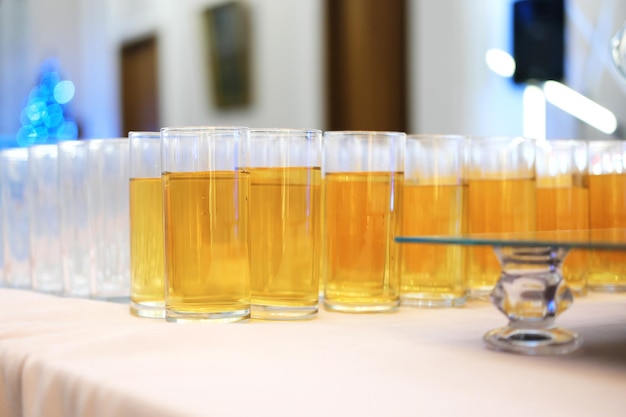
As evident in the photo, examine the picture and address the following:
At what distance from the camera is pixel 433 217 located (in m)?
1.06

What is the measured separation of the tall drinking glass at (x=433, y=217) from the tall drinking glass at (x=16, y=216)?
1.82 ft

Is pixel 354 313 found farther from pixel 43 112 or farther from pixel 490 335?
pixel 43 112

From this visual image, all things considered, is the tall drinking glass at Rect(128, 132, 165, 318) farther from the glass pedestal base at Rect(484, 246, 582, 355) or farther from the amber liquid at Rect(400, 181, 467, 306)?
the glass pedestal base at Rect(484, 246, 582, 355)

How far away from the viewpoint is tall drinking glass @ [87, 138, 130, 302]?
107cm

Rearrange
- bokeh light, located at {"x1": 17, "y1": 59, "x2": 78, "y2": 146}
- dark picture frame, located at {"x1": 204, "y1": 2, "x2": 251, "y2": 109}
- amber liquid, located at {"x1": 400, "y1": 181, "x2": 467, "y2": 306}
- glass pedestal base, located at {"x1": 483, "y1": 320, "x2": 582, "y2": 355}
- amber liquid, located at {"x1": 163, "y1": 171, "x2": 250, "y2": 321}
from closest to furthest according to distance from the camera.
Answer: glass pedestal base, located at {"x1": 483, "y1": 320, "x2": 582, "y2": 355} < amber liquid, located at {"x1": 163, "y1": 171, "x2": 250, "y2": 321} < amber liquid, located at {"x1": 400, "y1": 181, "x2": 467, "y2": 306} < dark picture frame, located at {"x1": 204, "y1": 2, "x2": 251, "y2": 109} < bokeh light, located at {"x1": 17, "y1": 59, "x2": 78, "y2": 146}

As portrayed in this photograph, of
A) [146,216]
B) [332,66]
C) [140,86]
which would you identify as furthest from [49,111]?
[146,216]

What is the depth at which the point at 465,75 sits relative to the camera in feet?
13.5

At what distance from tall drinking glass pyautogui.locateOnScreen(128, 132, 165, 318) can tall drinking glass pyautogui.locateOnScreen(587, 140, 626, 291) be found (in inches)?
23.4

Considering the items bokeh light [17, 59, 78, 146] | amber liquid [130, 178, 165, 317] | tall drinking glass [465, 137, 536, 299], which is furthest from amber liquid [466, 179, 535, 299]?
bokeh light [17, 59, 78, 146]

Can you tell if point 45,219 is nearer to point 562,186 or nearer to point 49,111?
point 562,186

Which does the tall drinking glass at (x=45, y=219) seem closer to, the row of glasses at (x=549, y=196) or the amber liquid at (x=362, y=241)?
the amber liquid at (x=362, y=241)

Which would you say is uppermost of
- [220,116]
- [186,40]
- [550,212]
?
[186,40]

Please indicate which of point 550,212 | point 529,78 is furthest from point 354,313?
point 529,78

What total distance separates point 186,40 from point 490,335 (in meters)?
5.10
